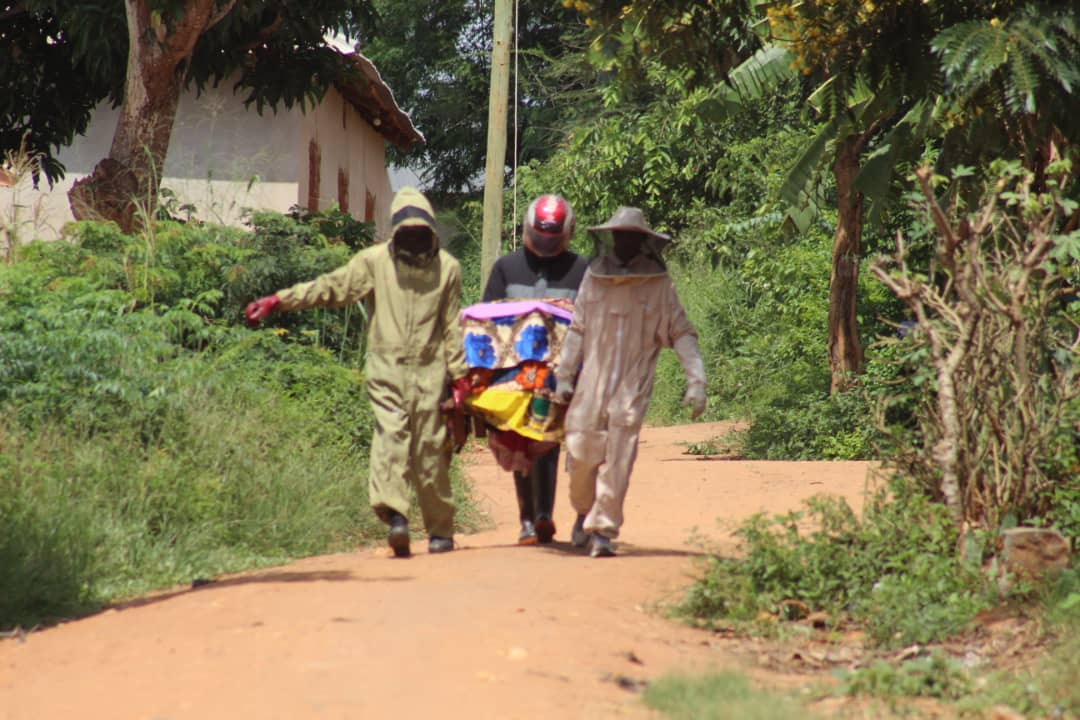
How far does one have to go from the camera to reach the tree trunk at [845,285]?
14969mm

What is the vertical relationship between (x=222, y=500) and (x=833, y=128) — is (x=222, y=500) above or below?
below

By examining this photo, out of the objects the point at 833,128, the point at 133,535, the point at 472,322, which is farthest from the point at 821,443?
the point at 133,535

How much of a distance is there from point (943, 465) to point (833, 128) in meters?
5.68

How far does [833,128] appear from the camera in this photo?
11.8m

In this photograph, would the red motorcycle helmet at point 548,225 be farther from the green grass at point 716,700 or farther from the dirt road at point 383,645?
the green grass at point 716,700

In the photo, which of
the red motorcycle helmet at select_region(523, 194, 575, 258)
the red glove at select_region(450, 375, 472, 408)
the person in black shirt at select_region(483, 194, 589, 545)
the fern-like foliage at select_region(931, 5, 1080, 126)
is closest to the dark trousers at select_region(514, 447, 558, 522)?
the person in black shirt at select_region(483, 194, 589, 545)

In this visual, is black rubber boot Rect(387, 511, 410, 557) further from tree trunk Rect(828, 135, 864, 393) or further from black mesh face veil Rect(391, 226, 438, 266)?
tree trunk Rect(828, 135, 864, 393)

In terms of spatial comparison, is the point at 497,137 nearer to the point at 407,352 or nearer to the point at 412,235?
the point at 412,235

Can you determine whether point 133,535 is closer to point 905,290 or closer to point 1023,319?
point 905,290

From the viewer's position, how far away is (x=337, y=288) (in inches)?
304

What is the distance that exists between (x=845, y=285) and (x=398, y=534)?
9.03m

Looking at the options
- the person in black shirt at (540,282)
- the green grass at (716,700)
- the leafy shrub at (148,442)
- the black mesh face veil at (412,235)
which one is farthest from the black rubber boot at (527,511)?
the green grass at (716,700)

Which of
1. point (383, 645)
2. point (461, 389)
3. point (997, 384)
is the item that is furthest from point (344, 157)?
point (383, 645)

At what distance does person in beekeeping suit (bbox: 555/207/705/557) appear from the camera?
7445 mm
